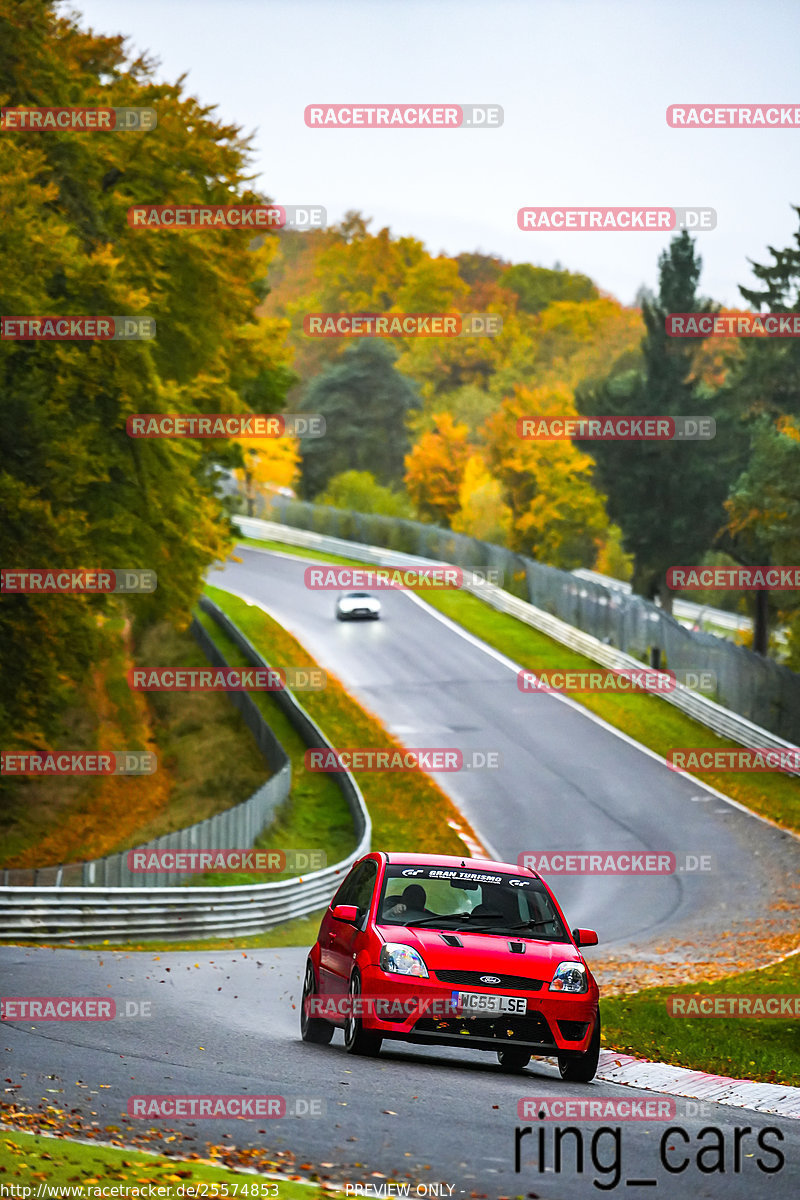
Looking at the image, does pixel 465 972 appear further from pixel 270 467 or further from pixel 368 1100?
pixel 270 467

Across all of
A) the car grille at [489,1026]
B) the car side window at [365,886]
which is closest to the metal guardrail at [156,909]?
the car side window at [365,886]

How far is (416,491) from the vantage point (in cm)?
9462

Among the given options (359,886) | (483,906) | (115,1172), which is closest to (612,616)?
(359,886)

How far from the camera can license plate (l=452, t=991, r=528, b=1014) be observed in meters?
10.6

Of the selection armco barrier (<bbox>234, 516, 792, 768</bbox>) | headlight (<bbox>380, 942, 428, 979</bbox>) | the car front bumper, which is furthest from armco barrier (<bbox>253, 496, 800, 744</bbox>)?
headlight (<bbox>380, 942, 428, 979</bbox>)

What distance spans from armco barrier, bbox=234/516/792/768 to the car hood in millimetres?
27227

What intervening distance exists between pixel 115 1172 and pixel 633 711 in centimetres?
3642

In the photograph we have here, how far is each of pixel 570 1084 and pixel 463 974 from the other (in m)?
1.16

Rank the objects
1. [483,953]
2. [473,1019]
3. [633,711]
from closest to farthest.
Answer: [473,1019] < [483,953] < [633,711]

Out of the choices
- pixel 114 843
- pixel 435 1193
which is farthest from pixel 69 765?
pixel 435 1193

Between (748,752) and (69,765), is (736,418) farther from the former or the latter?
(69,765)

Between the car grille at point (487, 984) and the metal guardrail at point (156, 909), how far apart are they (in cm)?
1067

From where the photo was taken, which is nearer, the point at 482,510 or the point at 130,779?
the point at 130,779

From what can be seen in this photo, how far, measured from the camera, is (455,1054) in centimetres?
1285
